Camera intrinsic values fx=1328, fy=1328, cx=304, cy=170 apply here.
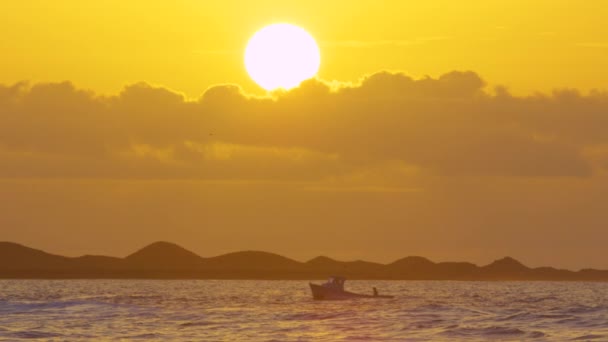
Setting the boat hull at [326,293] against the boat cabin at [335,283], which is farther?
the boat cabin at [335,283]

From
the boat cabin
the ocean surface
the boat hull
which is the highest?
the boat cabin

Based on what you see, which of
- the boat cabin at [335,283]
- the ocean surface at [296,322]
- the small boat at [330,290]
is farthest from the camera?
the boat cabin at [335,283]

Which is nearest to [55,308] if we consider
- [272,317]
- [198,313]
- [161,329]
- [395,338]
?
[198,313]

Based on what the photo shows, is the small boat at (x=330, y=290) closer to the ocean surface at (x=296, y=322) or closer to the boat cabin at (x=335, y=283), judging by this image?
the boat cabin at (x=335, y=283)

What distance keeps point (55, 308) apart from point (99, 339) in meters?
47.3

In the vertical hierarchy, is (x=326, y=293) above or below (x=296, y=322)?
above

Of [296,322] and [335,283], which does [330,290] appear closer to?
[335,283]

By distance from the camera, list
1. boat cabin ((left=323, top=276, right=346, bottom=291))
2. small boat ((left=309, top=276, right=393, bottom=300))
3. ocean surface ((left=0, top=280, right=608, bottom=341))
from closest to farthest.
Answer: ocean surface ((left=0, top=280, right=608, bottom=341)), small boat ((left=309, top=276, right=393, bottom=300)), boat cabin ((left=323, top=276, right=346, bottom=291))

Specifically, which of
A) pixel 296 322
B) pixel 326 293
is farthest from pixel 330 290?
pixel 296 322

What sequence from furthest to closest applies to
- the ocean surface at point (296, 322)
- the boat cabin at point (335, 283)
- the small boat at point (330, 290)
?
1. the boat cabin at point (335, 283)
2. the small boat at point (330, 290)
3. the ocean surface at point (296, 322)

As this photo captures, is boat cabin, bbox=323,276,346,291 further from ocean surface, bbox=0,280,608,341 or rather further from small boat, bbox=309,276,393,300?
ocean surface, bbox=0,280,608,341

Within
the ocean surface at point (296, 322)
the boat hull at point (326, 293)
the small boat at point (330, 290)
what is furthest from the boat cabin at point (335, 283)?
the ocean surface at point (296, 322)

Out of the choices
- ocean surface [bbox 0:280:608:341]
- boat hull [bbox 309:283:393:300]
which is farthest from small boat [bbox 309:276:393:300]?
ocean surface [bbox 0:280:608:341]

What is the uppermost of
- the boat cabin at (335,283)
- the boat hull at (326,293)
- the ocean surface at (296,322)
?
the boat cabin at (335,283)
